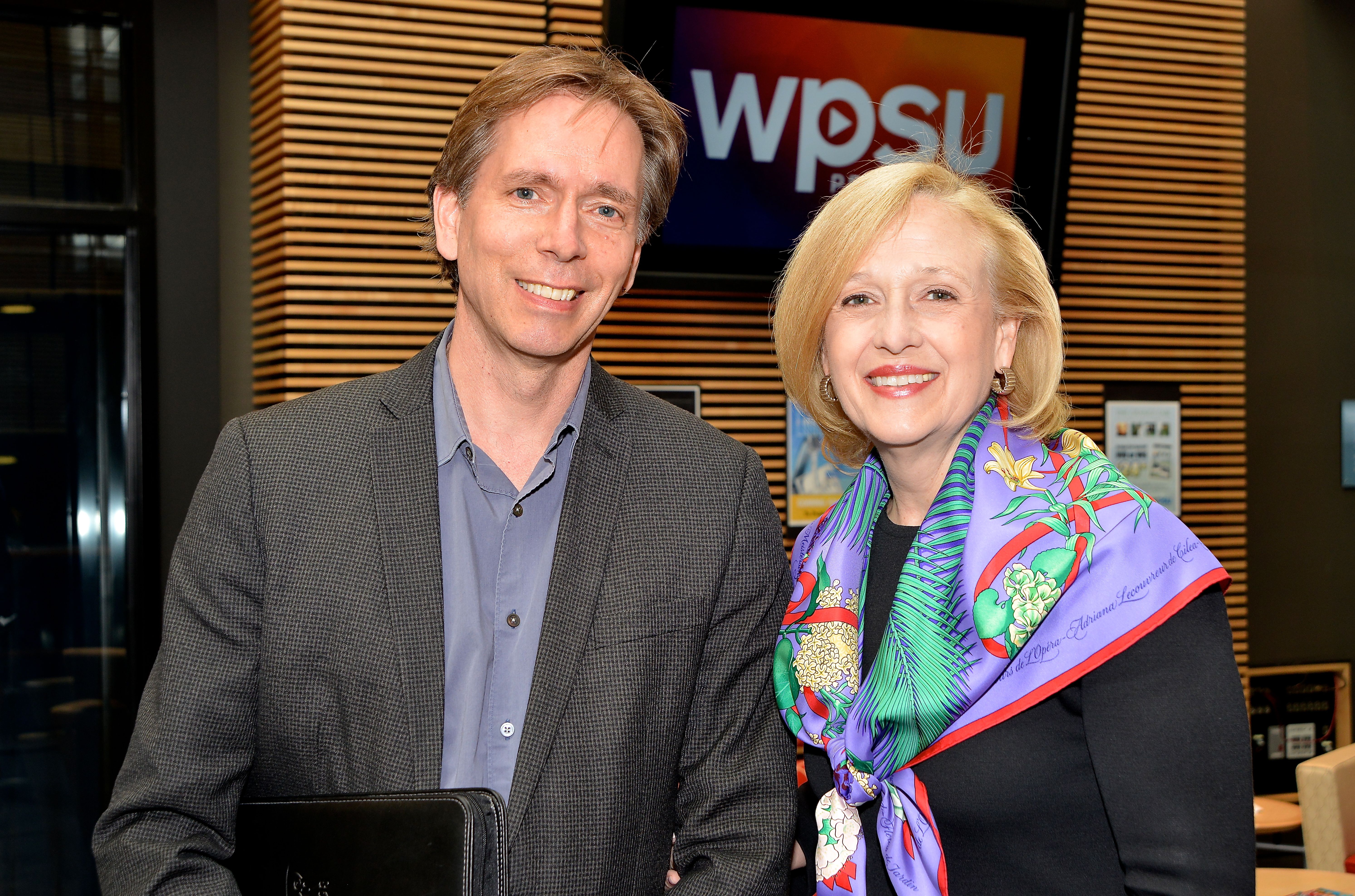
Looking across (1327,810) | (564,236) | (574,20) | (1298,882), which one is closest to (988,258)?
(564,236)

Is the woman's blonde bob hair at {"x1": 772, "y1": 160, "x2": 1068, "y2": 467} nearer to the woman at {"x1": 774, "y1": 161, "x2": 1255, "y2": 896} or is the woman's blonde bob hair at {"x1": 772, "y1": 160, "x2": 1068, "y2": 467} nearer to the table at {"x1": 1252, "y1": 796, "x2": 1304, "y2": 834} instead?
the woman at {"x1": 774, "y1": 161, "x2": 1255, "y2": 896}

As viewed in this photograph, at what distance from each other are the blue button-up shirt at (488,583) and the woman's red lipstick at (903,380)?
53cm

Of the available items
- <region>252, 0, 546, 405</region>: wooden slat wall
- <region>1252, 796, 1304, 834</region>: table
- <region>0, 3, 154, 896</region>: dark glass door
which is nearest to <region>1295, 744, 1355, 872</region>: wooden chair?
<region>1252, 796, 1304, 834</region>: table

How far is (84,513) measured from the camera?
5035 millimetres

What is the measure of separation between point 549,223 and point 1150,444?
4.86 m

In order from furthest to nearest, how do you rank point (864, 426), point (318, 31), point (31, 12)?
point (31, 12) → point (318, 31) → point (864, 426)

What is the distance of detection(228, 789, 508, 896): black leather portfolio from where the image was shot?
1469 millimetres

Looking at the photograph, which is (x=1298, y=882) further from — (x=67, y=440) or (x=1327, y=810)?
(x=67, y=440)

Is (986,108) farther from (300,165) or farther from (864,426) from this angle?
(864,426)

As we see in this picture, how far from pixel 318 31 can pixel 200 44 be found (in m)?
0.84

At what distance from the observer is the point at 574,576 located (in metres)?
1.84

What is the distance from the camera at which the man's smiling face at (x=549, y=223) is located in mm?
1917

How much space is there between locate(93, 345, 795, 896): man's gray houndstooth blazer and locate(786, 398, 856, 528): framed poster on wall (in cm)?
346

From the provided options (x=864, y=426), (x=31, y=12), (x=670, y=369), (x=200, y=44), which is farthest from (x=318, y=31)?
(x=864, y=426)
